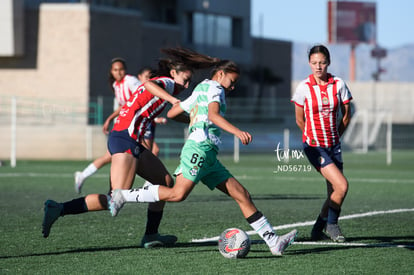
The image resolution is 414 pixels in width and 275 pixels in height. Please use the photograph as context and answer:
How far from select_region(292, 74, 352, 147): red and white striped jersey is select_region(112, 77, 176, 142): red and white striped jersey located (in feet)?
4.75

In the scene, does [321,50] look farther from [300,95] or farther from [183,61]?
[183,61]

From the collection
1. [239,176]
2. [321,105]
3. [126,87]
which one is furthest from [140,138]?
[239,176]

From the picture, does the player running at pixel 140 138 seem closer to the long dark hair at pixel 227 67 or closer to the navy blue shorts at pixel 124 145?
the navy blue shorts at pixel 124 145

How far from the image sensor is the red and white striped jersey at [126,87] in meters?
12.3

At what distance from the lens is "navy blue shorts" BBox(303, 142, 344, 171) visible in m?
9.00

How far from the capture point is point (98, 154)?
33.5 metres

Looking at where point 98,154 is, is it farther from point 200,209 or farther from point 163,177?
point 163,177

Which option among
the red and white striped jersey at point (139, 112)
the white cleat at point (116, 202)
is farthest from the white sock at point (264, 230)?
the red and white striped jersey at point (139, 112)

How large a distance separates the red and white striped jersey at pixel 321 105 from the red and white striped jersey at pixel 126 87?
381cm

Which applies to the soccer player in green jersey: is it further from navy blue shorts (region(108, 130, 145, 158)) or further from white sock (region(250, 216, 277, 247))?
navy blue shorts (region(108, 130, 145, 158))

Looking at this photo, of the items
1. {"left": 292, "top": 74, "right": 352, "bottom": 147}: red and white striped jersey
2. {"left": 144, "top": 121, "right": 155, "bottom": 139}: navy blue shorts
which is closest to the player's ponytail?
{"left": 292, "top": 74, "right": 352, "bottom": 147}: red and white striped jersey

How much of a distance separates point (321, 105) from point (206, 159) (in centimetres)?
188

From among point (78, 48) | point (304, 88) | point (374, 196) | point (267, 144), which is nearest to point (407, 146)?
point (267, 144)

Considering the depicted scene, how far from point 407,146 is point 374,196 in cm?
3197
